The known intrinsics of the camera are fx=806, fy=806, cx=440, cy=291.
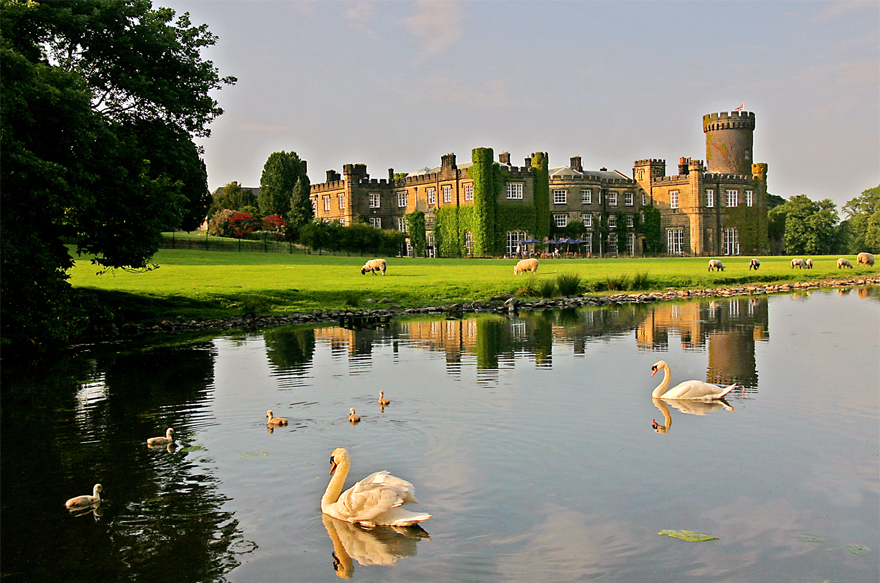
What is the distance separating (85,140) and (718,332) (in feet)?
54.2

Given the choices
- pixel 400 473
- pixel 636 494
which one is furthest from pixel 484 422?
pixel 636 494

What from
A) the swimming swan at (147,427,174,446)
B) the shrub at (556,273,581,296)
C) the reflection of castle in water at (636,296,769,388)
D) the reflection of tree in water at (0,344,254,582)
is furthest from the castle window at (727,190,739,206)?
the swimming swan at (147,427,174,446)

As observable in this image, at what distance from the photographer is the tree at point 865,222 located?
9394 centimetres

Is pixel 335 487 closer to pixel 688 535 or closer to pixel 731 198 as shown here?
pixel 688 535

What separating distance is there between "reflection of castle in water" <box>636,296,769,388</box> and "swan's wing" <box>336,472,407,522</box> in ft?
27.4

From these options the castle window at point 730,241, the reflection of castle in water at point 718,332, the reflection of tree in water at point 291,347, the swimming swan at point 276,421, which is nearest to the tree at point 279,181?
the castle window at point 730,241

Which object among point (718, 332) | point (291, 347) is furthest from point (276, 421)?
point (718, 332)

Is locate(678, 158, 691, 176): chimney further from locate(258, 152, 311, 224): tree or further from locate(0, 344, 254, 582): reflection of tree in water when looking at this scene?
locate(0, 344, 254, 582): reflection of tree in water

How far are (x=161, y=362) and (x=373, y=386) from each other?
20.6ft

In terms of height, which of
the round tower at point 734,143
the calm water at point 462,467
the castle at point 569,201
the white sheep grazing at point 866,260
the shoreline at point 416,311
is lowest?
the calm water at point 462,467

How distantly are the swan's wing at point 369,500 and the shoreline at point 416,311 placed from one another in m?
17.1

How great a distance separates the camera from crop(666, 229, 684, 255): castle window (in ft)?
301

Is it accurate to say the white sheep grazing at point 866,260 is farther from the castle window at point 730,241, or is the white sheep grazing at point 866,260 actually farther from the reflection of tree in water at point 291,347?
the reflection of tree in water at point 291,347

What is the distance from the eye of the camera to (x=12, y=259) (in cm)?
1697
